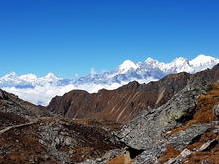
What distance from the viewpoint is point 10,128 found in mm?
102562

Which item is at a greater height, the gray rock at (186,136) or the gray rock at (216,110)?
the gray rock at (216,110)

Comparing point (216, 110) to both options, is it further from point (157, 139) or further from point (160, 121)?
point (160, 121)

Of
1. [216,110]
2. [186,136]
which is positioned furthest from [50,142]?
[186,136]

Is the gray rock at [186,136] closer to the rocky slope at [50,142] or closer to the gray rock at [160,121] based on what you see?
the gray rock at [160,121]

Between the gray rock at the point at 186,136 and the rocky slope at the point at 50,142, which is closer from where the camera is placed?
the gray rock at the point at 186,136

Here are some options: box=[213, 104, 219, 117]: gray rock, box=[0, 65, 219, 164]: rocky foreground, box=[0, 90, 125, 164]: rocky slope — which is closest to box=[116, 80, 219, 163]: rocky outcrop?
box=[0, 65, 219, 164]: rocky foreground

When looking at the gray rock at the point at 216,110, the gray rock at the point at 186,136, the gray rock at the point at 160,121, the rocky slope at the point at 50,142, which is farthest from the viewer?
the rocky slope at the point at 50,142

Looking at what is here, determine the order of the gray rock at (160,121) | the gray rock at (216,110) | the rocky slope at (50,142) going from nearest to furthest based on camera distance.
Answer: the gray rock at (216,110) < the gray rock at (160,121) < the rocky slope at (50,142)

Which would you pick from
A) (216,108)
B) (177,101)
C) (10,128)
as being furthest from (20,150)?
(216,108)

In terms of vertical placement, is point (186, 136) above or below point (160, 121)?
below

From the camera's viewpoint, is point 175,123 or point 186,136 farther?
point 175,123

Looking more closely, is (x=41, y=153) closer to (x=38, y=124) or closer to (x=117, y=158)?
(x=38, y=124)

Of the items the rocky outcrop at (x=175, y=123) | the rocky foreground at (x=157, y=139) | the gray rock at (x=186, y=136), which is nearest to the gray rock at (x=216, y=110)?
the rocky foreground at (x=157, y=139)

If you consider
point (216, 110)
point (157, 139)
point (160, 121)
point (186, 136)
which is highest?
point (216, 110)
